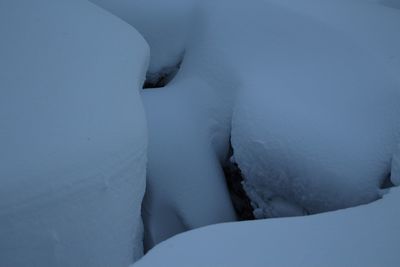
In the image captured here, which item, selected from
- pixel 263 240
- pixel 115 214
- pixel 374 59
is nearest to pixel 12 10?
pixel 115 214

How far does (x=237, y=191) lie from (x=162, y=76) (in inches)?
33.7

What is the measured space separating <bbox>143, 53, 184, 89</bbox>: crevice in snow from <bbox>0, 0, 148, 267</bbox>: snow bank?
2.70 feet

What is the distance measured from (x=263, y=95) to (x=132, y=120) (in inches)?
30.1

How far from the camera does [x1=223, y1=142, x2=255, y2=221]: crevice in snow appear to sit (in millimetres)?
2166

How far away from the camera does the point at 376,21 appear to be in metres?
2.29

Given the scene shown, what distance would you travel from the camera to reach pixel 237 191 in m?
2.20

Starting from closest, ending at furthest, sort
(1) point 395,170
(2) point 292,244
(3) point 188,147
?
(2) point 292,244
(1) point 395,170
(3) point 188,147

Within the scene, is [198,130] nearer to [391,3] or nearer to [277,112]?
[277,112]

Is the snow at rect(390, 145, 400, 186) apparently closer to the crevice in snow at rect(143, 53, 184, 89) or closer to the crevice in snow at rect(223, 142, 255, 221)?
the crevice in snow at rect(223, 142, 255, 221)

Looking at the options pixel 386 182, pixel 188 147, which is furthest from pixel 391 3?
pixel 188 147

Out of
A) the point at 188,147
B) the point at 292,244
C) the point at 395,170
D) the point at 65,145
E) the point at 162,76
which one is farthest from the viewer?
the point at 162,76

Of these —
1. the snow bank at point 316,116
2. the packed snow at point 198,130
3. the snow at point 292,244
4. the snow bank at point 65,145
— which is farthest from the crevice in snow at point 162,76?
the snow at point 292,244

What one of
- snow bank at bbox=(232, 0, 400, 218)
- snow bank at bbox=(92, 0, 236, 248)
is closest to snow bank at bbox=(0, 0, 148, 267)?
snow bank at bbox=(92, 0, 236, 248)

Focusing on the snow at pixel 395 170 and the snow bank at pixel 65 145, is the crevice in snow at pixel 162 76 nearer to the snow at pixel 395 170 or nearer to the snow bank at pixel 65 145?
the snow bank at pixel 65 145
